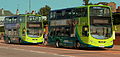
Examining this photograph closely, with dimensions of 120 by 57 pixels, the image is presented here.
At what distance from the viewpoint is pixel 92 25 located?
24875 mm

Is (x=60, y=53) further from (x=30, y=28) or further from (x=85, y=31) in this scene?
(x=30, y=28)

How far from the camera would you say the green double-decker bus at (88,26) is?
24.9 meters

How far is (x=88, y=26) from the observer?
24.8m

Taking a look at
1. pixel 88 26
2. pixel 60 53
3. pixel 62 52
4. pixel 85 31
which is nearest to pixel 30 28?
pixel 85 31

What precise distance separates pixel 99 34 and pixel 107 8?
2.33 m

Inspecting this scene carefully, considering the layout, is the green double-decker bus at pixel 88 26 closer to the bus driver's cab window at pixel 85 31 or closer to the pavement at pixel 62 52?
the bus driver's cab window at pixel 85 31

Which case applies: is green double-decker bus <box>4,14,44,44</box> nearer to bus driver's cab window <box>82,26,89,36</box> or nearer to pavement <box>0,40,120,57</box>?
pavement <box>0,40,120,57</box>

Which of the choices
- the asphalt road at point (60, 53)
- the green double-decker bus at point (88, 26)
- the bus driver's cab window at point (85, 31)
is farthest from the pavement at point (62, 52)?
the bus driver's cab window at point (85, 31)

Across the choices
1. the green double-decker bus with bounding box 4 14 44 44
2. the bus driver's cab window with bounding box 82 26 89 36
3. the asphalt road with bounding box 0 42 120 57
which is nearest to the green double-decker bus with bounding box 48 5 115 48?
the bus driver's cab window with bounding box 82 26 89 36

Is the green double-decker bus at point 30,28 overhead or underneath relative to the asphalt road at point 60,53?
overhead

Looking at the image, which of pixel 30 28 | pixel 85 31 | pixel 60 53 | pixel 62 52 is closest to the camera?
pixel 60 53

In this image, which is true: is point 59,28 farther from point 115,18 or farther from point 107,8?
point 115,18

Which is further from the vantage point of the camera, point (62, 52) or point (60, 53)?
point (62, 52)

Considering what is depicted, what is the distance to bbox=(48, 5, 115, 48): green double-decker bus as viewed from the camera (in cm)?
2491
